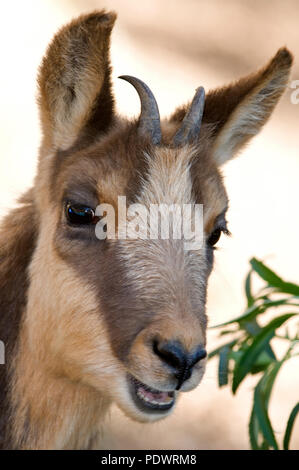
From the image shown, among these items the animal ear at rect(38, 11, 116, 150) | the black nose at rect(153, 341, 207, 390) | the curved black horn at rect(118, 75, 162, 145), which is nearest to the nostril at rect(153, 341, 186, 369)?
the black nose at rect(153, 341, 207, 390)

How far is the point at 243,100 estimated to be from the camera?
6.41m

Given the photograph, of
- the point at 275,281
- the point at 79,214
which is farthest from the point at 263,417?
the point at 79,214

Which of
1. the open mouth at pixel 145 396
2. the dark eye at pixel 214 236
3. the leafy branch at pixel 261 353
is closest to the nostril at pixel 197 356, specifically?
the open mouth at pixel 145 396

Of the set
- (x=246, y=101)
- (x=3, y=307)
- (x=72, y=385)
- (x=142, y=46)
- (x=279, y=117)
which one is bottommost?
(x=72, y=385)

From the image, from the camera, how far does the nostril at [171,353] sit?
16.4 ft

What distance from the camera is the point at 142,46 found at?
52.0 ft

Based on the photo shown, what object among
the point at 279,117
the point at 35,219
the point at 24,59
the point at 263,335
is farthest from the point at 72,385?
the point at 279,117

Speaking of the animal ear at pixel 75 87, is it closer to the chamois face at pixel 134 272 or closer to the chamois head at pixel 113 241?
the chamois head at pixel 113 241

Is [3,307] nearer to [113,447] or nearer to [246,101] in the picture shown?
[246,101]

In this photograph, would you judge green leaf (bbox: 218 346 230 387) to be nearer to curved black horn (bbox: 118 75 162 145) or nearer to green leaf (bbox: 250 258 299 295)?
green leaf (bbox: 250 258 299 295)

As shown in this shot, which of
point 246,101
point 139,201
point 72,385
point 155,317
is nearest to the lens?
point 155,317

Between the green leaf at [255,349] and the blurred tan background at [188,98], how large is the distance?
7.42ft

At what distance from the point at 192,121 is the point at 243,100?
2.02ft
